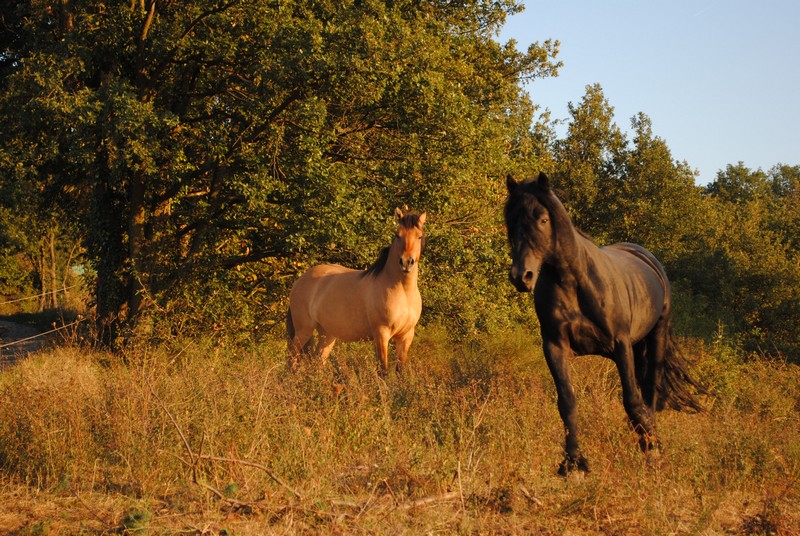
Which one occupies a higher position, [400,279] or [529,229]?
[529,229]

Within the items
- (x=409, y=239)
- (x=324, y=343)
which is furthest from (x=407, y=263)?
(x=324, y=343)

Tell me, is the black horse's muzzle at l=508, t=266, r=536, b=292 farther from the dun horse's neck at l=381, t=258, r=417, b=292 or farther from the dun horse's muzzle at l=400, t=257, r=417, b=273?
the dun horse's neck at l=381, t=258, r=417, b=292

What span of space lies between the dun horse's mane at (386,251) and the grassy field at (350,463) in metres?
2.48

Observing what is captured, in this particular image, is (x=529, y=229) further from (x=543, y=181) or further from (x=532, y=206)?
(x=543, y=181)

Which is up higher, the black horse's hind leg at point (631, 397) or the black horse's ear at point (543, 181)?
the black horse's ear at point (543, 181)

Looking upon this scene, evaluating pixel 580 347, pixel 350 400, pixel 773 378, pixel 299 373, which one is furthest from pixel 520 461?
pixel 773 378

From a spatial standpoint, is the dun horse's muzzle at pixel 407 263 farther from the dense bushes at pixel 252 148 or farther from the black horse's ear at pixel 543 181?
the black horse's ear at pixel 543 181

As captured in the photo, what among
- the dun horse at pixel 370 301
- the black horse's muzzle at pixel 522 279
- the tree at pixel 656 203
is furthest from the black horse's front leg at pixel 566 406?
the tree at pixel 656 203

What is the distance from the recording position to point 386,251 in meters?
10.9

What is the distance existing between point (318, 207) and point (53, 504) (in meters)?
8.05

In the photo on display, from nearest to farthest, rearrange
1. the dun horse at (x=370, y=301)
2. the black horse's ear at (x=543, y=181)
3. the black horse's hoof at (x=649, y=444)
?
the black horse's ear at (x=543, y=181)
the black horse's hoof at (x=649, y=444)
the dun horse at (x=370, y=301)

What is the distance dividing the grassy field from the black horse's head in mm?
1226

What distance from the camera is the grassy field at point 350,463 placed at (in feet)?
15.4

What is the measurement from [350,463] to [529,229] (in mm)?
2271
